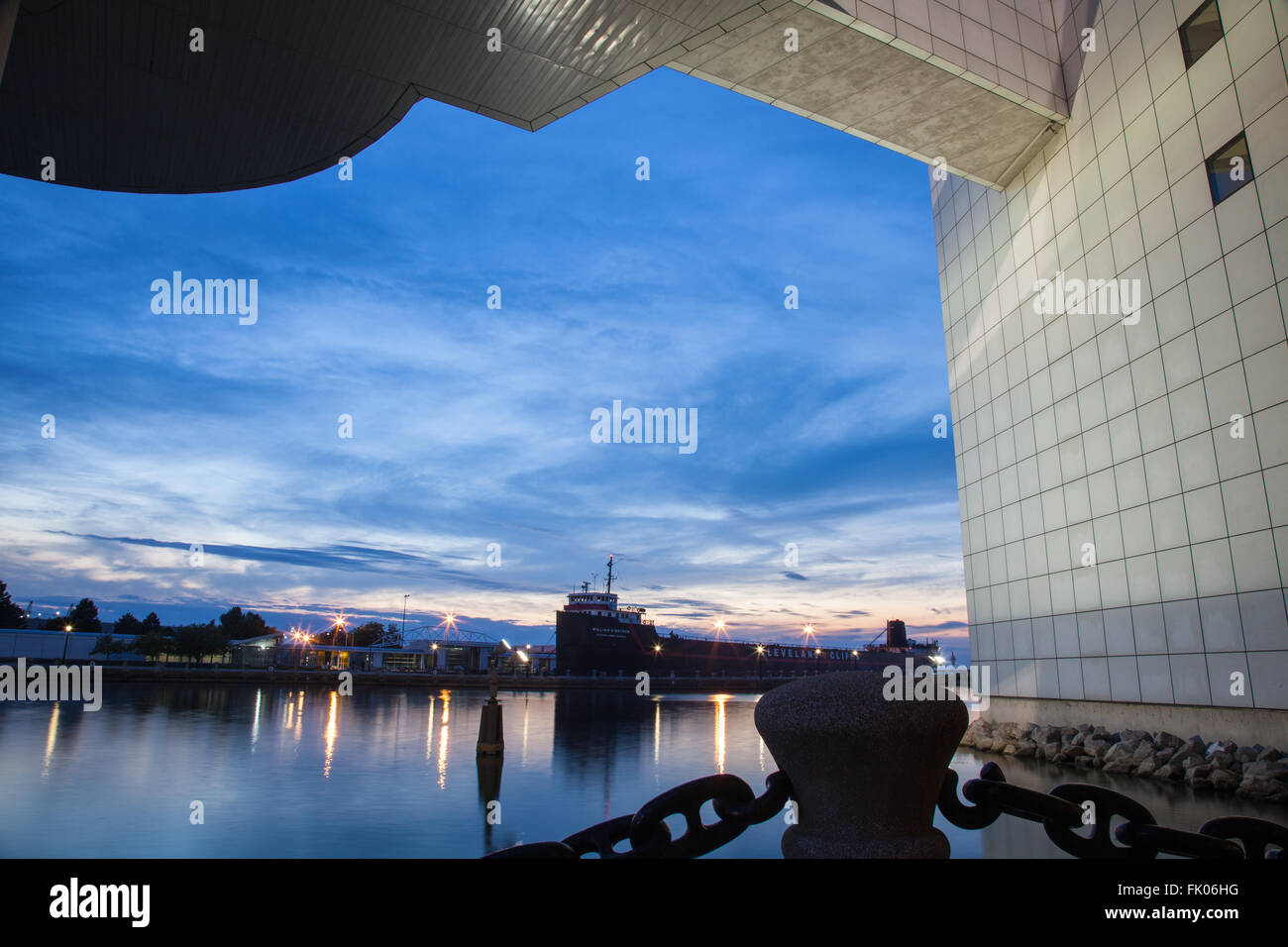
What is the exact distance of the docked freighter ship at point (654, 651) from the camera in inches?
2975

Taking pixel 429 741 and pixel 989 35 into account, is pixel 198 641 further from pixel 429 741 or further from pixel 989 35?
pixel 989 35

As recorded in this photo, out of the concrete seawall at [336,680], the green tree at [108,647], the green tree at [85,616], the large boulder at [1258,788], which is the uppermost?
the green tree at [85,616]

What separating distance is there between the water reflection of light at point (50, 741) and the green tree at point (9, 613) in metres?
82.6

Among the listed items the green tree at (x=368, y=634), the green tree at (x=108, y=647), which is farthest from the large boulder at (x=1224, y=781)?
the green tree at (x=368, y=634)

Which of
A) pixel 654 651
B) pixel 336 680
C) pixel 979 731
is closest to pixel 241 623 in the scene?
pixel 336 680

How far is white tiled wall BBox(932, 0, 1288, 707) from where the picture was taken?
13.5m

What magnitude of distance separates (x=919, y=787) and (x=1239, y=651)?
14.8m

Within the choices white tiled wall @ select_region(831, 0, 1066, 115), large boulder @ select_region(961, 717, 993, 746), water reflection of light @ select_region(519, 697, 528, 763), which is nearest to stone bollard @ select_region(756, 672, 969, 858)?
white tiled wall @ select_region(831, 0, 1066, 115)

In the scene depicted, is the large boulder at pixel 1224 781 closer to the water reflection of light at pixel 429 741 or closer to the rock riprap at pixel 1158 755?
the rock riprap at pixel 1158 755

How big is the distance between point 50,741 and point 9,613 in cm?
9751

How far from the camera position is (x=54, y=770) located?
16391 millimetres

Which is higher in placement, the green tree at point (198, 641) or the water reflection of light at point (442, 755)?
the green tree at point (198, 641)

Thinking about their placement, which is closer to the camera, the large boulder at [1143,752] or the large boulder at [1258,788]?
the large boulder at [1258,788]
